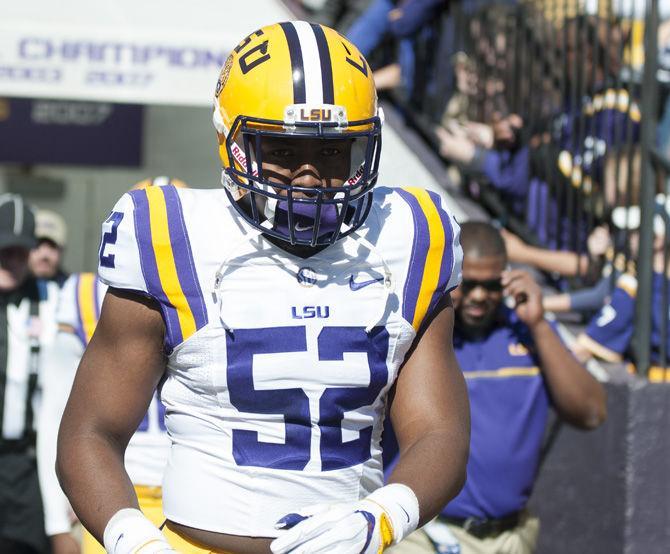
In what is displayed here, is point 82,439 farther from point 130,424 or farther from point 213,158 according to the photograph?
point 213,158

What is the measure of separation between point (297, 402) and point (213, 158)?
7080 millimetres

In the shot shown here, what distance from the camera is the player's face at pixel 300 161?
107 inches

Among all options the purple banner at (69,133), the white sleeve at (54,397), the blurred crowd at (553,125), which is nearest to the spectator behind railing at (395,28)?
the blurred crowd at (553,125)

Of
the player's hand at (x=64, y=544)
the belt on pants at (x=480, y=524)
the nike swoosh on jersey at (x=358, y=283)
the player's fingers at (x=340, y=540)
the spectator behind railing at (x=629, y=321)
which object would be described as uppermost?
the nike swoosh on jersey at (x=358, y=283)

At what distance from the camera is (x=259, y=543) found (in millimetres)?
2666

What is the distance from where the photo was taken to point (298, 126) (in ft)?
8.87

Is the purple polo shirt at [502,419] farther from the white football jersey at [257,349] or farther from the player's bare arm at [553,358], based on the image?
the white football jersey at [257,349]

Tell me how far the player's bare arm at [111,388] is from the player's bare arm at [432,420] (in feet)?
1.70

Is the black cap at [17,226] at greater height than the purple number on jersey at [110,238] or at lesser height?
lesser

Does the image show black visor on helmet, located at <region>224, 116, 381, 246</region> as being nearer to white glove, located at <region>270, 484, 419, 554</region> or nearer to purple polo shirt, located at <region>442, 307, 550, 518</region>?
white glove, located at <region>270, 484, 419, 554</region>

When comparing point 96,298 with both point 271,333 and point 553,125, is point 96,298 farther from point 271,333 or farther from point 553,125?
point 553,125

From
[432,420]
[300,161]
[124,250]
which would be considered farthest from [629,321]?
[124,250]

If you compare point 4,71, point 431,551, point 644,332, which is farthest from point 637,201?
point 4,71

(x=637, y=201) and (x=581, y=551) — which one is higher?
(x=637, y=201)
